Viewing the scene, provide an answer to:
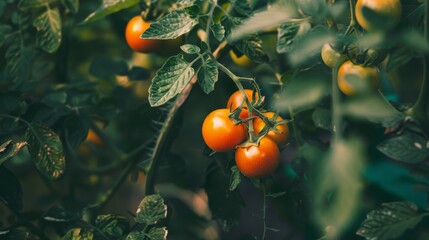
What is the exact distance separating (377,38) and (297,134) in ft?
1.31

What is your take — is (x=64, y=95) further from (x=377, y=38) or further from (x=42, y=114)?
(x=377, y=38)

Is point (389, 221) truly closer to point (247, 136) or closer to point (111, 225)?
point (247, 136)

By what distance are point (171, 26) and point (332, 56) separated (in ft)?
0.73

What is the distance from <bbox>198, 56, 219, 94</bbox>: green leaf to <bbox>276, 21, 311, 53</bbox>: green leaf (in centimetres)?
10

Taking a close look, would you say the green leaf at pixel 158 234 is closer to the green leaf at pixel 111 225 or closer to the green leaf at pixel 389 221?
the green leaf at pixel 111 225

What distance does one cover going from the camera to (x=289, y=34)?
77 cm

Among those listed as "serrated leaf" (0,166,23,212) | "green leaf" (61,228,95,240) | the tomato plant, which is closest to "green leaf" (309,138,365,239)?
the tomato plant

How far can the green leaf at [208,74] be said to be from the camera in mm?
724

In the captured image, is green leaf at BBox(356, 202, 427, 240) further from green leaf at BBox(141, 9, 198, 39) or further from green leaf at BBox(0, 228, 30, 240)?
green leaf at BBox(0, 228, 30, 240)

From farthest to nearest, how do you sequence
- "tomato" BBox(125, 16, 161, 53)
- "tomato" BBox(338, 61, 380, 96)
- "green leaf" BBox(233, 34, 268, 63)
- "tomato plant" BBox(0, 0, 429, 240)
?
"tomato" BBox(125, 16, 161, 53), "green leaf" BBox(233, 34, 268, 63), "tomato" BBox(338, 61, 380, 96), "tomato plant" BBox(0, 0, 429, 240)

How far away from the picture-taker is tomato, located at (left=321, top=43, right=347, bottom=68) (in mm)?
718

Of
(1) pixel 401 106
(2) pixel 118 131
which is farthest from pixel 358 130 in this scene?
(2) pixel 118 131

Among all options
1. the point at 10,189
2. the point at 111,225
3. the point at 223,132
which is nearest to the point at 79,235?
the point at 111,225

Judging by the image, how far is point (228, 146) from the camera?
74 cm
